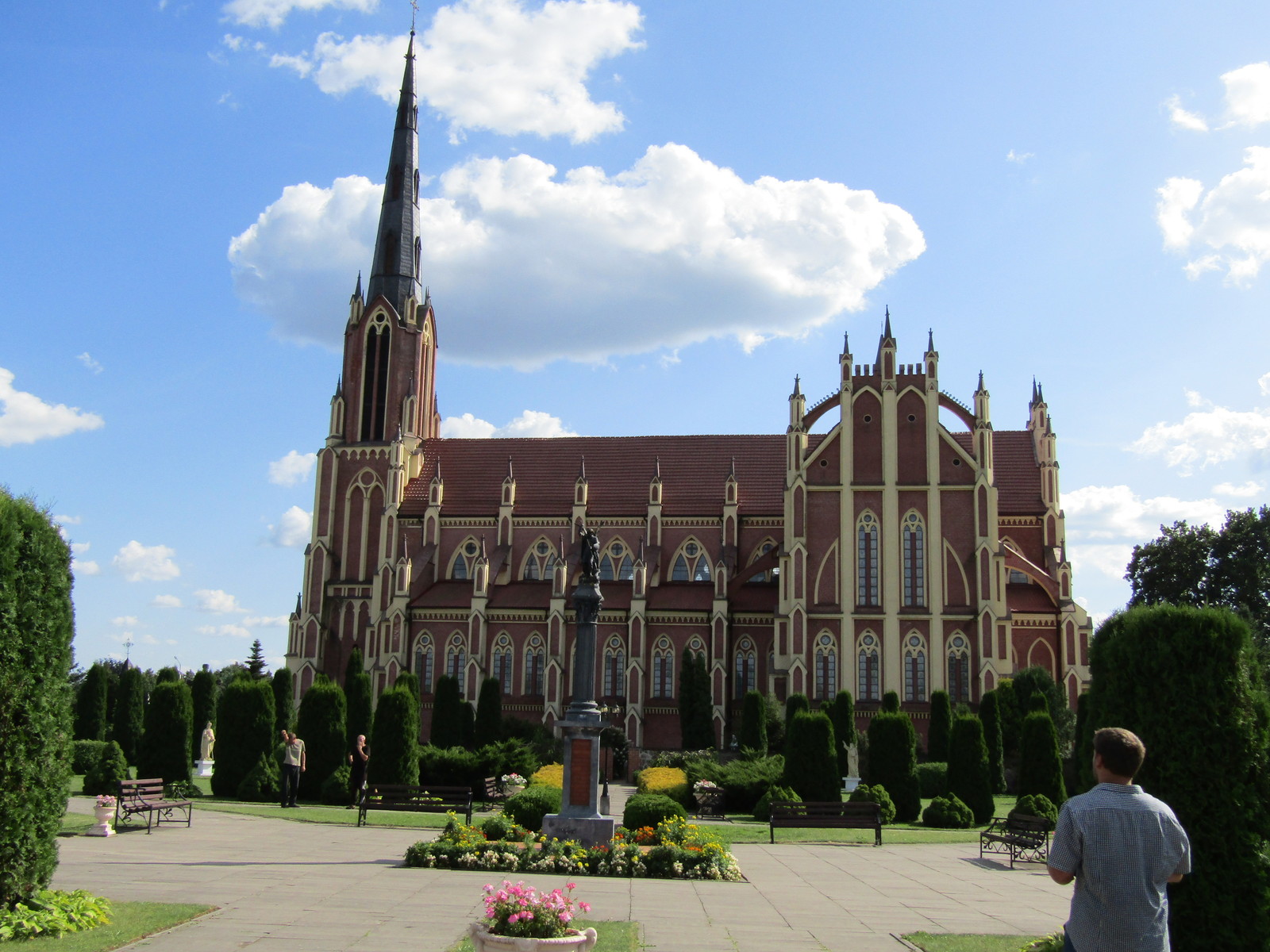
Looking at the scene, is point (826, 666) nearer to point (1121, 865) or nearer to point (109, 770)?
point (109, 770)

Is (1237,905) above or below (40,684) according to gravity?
below

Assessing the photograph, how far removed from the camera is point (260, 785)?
29.0 meters

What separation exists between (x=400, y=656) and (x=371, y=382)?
16.5m

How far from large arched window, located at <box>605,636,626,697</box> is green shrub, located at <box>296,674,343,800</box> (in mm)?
22895

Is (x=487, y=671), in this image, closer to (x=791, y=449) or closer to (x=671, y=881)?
(x=791, y=449)

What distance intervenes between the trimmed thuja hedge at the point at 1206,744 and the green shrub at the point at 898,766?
20.1 metres

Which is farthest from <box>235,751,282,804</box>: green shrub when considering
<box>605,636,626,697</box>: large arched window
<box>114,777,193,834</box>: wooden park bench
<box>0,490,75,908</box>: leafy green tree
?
<box>605,636,626,697</box>: large arched window

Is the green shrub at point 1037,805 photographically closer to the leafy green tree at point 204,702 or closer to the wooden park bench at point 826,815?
the wooden park bench at point 826,815

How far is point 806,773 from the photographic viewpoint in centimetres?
2864

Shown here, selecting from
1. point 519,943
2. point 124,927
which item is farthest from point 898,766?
point 124,927

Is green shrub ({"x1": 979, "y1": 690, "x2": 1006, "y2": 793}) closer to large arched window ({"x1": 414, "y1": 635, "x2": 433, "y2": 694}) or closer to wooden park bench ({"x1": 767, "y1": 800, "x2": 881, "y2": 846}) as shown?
Result: wooden park bench ({"x1": 767, "y1": 800, "x2": 881, "y2": 846})

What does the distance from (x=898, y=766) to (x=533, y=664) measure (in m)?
27.2

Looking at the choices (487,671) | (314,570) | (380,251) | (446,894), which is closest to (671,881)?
(446,894)

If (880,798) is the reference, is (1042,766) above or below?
above
